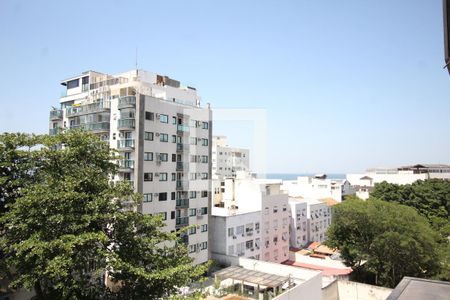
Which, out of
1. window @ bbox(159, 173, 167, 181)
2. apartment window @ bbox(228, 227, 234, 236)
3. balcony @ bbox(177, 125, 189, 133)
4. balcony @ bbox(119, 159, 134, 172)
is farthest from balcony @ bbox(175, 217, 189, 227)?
balcony @ bbox(177, 125, 189, 133)

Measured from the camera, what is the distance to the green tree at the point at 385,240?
31.3 meters

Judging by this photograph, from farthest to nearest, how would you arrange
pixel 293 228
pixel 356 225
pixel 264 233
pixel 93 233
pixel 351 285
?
1. pixel 293 228
2. pixel 264 233
3. pixel 356 225
4. pixel 351 285
5. pixel 93 233

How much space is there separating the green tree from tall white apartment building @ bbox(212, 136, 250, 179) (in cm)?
4228

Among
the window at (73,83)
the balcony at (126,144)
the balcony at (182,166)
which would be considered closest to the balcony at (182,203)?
the balcony at (182,166)

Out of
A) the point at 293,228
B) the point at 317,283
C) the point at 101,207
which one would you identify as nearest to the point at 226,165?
the point at 293,228

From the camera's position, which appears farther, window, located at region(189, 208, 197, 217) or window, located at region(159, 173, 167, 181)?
window, located at region(189, 208, 197, 217)

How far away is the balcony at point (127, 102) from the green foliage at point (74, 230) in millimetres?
10203

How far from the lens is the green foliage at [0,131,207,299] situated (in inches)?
570

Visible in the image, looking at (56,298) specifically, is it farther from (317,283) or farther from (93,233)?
(317,283)

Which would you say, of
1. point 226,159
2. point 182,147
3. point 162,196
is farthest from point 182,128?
point 226,159

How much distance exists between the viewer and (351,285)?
31.5 m

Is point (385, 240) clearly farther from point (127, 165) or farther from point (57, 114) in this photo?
point (57, 114)

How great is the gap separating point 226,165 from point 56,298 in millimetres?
68838

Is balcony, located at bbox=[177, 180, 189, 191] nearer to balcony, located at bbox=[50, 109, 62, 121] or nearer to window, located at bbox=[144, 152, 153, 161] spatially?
window, located at bbox=[144, 152, 153, 161]
